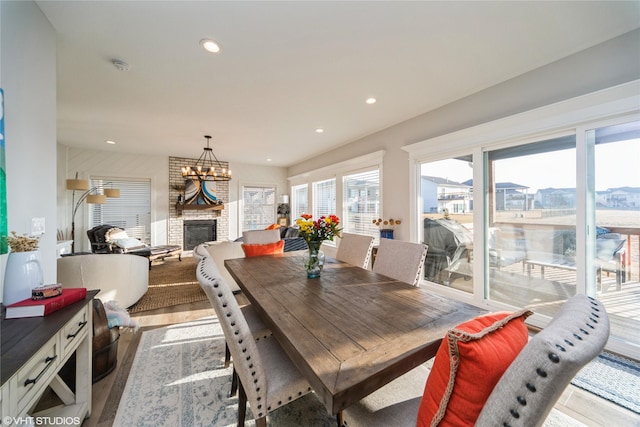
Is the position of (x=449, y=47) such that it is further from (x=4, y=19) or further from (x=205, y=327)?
(x=205, y=327)

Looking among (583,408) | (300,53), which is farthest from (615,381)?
(300,53)

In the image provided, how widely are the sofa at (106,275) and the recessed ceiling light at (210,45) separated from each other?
101 inches

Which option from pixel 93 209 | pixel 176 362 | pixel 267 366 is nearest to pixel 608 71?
pixel 267 366

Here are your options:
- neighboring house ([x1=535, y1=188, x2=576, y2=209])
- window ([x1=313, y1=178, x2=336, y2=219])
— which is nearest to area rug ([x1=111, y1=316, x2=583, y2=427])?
neighboring house ([x1=535, y1=188, x2=576, y2=209])

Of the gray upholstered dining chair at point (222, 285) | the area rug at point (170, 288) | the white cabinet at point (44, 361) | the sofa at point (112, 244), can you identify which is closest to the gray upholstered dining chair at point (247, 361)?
the gray upholstered dining chair at point (222, 285)

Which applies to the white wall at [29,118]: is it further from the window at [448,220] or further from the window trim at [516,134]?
the window at [448,220]

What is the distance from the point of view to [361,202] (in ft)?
16.4

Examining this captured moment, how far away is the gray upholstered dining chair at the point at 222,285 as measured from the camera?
3.61ft

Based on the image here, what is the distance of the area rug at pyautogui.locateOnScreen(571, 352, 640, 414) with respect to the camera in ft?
5.39

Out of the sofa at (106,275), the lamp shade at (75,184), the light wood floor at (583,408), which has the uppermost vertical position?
the lamp shade at (75,184)

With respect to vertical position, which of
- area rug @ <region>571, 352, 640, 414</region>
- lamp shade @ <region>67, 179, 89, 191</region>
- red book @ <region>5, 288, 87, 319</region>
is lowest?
area rug @ <region>571, 352, 640, 414</region>

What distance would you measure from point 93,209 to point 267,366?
7005 millimetres

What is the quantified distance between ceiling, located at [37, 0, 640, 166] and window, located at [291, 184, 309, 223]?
11.6ft

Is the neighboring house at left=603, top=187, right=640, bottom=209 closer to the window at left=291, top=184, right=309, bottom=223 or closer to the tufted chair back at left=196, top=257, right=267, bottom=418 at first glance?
the tufted chair back at left=196, top=257, right=267, bottom=418
